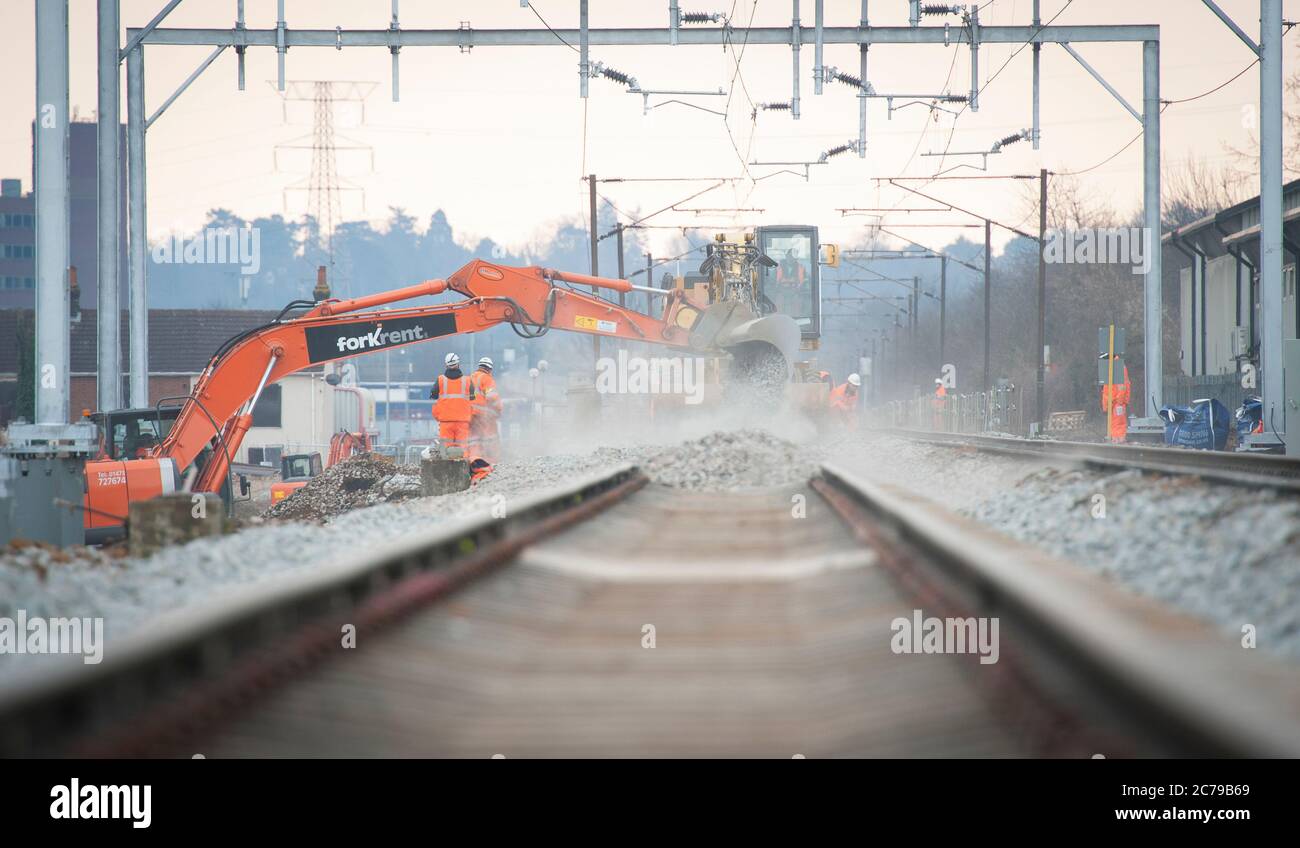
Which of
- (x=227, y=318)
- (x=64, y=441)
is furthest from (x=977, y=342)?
(x=64, y=441)

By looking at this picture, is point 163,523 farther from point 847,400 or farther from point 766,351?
point 847,400

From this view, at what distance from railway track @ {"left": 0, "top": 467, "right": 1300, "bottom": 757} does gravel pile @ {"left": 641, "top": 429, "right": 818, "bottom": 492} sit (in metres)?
6.34

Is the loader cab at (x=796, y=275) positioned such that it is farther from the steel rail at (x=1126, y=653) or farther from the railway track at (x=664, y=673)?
the steel rail at (x=1126, y=653)

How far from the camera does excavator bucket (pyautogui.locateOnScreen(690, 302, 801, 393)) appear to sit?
1803 centimetres

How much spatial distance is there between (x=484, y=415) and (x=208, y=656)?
53.5 ft

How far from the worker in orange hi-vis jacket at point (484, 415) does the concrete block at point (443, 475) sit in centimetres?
487

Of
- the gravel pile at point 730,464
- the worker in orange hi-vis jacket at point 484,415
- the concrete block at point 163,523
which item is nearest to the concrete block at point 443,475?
the gravel pile at point 730,464

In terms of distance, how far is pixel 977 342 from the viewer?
75.9 metres

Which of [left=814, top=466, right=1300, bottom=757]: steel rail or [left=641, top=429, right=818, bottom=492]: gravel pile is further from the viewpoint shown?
[left=641, top=429, right=818, bottom=492]: gravel pile

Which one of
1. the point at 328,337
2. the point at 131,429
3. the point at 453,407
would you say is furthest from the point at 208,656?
the point at 131,429

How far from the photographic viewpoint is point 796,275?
26.8 meters

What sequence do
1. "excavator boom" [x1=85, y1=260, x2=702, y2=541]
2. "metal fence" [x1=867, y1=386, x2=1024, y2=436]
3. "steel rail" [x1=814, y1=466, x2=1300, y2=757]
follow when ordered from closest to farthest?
"steel rail" [x1=814, y1=466, x2=1300, y2=757], "excavator boom" [x1=85, y1=260, x2=702, y2=541], "metal fence" [x1=867, y1=386, x2=1024, y2=436]

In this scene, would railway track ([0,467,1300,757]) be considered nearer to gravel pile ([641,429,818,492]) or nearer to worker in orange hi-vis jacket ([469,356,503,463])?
gravel pile ([641,429,818,492])

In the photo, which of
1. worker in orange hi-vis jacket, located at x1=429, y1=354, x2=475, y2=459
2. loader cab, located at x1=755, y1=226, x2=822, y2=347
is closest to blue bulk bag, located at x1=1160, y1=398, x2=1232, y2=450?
loader cab, located at x1=755, y1=226, x2=822, y2=347
